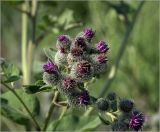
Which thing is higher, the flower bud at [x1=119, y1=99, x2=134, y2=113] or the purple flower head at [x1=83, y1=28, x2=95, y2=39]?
the purple flower head at [x1=83, y1=28, x2=95, y2=39]

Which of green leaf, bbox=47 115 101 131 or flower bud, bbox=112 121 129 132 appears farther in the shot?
green leaf, bbox=47 115 101 131

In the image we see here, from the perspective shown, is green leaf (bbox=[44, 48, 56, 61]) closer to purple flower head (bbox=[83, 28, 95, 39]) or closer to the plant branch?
purple flower head (bbox=[83, 28, 95, 39])

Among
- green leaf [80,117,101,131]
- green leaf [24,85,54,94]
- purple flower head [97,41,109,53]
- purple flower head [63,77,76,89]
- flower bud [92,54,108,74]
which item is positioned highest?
purple flower head [97,41,109,53]

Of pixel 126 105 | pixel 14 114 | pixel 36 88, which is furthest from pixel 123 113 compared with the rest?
pixel 14 114

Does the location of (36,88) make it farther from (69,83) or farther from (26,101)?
(26,101)

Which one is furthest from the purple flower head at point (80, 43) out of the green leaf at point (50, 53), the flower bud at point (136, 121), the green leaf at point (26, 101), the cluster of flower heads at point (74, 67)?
the green leaf at point (26, 101)

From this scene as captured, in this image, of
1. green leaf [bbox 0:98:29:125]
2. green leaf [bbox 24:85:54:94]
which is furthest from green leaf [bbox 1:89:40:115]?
green leaf [bbox 24:85:54:94]

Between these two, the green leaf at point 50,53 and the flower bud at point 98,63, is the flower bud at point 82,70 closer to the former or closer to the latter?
the flower bud at point 98,63
